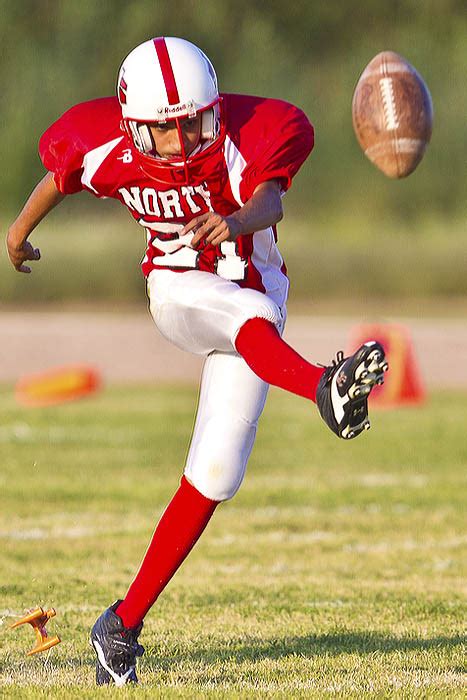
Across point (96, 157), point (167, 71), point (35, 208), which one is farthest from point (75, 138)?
point (167, 71)

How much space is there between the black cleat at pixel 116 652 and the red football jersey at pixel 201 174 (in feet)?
3.13

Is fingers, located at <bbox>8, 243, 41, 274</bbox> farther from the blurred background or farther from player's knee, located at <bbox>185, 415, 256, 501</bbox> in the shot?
the blurred background

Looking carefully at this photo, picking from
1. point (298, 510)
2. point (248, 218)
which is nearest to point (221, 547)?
point (298, 510)

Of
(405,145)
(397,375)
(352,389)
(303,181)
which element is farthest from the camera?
(303,181)

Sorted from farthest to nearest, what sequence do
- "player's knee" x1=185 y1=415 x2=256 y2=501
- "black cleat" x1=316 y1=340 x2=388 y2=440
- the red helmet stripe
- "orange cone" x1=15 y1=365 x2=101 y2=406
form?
1. "orange cone" x1=15 y1=365 x2=101 y2=406
2. "player's knee" x1=185 y1=415 x2=256 y2=501
3. the red helmet stripe
4. "black cleat" x1=316 y1=340 x2=388 y2=440

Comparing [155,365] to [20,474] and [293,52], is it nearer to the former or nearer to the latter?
[20,474]

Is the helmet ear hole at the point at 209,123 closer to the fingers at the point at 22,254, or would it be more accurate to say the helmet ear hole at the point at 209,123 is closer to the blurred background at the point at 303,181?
the fingers at the point at 22,254

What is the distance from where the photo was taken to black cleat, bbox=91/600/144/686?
365 centimetres

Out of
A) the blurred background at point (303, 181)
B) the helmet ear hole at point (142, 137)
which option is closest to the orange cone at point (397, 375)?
the helmet ear hole at point (142, 137)

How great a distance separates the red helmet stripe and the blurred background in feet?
46.8

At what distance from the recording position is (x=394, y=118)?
433cm

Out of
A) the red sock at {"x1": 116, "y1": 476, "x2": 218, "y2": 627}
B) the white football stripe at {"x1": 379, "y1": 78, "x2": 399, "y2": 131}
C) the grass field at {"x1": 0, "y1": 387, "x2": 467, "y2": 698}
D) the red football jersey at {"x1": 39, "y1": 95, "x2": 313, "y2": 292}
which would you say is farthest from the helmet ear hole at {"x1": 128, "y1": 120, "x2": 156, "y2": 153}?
the grass field at {"x1": 0, "y1": 387, "x2": 467, "y2": 698}

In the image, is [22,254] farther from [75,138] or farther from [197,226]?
[197,226]

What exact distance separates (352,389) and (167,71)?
97 cm
